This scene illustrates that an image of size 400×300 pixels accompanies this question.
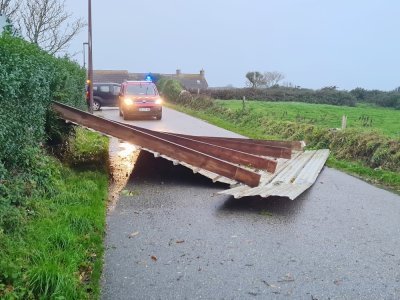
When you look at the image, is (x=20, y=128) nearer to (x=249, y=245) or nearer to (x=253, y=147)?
(x=249, y=245)

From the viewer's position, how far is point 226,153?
1089 centimetres

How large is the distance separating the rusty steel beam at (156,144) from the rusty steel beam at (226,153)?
436 millimetres

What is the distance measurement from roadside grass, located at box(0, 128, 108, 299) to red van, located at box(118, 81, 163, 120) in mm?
16801

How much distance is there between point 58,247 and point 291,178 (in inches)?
226

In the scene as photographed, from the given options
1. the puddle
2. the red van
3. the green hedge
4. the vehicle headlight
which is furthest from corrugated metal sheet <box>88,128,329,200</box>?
the vehicle headlight

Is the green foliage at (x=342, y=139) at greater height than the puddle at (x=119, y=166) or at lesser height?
greater

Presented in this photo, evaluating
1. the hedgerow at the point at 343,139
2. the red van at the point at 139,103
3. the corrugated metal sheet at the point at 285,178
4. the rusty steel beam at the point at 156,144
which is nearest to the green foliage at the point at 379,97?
the hedgerow at the point at 343,139

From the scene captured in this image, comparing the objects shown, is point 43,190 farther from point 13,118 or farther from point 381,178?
point 381,178

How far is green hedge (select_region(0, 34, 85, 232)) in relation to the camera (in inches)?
224

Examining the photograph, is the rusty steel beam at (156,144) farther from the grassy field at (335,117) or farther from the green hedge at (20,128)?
the grassy field at (335,117)

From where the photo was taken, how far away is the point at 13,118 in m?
6.35

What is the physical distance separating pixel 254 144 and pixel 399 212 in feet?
15.7

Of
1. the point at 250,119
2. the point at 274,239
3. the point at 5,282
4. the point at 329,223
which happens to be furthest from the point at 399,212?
the point at 250,119

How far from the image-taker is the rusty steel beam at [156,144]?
30.0 feet
